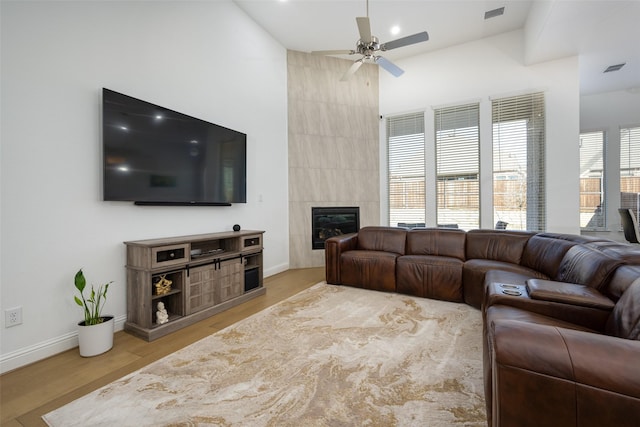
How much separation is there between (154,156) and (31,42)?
1061 millimetres

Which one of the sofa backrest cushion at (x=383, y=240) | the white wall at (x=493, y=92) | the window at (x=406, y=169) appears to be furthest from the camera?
the window at (x=406, y=169)

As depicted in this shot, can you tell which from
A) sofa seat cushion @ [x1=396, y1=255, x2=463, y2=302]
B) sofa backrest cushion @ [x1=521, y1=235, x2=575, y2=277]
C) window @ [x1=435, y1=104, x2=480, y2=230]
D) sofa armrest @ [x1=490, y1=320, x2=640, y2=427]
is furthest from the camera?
window @ [x1=435, y1=104, x2=480, y2=230]

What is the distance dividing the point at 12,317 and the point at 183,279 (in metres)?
1.08

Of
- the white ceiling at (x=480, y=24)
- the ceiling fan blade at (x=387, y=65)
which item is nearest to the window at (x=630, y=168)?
the white ceiling at (x=480, y=24)

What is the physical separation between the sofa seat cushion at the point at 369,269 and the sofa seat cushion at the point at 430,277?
98 millimetres

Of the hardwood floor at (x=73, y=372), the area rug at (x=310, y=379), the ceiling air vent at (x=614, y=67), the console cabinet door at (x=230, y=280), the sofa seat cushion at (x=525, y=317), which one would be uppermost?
the ceiling air vent at (x=614, y=67)

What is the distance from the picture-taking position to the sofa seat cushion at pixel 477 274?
2.84m

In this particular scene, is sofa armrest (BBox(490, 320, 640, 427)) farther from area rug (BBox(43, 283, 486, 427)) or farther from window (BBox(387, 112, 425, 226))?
window (BBox(387, 112, 425, 226))

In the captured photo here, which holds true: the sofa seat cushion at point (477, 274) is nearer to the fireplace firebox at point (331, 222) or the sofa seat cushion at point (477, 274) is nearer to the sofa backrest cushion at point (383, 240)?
the sofa backrest cushion at point (383, 240)

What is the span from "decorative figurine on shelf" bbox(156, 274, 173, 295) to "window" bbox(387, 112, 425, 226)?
13.5 ft

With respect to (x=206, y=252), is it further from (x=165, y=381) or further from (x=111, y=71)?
(x=111, y=71)

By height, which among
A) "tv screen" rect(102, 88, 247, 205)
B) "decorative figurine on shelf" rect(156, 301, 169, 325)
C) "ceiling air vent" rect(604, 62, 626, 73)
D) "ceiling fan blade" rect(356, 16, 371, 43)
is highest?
"ceiling air vent" rect(604, 62, 626, 73)

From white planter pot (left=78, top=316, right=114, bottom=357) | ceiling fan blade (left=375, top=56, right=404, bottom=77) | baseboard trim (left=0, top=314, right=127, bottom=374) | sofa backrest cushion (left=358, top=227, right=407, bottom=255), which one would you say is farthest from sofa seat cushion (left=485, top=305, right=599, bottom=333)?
baseboard trim (left=0, top=314, right=127, bottom=374)

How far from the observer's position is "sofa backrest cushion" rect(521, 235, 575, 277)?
2549mm
